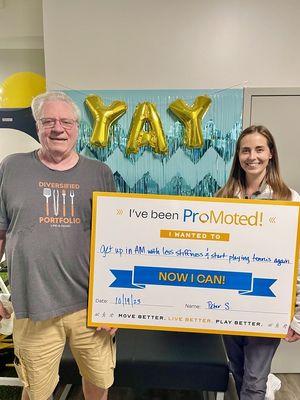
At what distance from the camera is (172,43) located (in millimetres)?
2049

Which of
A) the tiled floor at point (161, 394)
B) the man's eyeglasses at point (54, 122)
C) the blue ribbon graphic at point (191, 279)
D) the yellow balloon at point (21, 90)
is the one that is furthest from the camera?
the yellow balloon at point (21, 90)

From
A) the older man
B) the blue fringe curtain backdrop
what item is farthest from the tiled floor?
the blue fringe curtain backdrop

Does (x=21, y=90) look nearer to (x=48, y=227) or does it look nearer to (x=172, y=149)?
(x=172, y=149)

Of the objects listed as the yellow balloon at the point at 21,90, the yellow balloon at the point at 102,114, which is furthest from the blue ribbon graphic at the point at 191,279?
the yellow balloon at the point at 21,90

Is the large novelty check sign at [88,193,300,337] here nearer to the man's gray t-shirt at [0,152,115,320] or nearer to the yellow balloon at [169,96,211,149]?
the man's gray t-shirt at [0,152,115,320]

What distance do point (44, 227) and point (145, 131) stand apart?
45.8 inches

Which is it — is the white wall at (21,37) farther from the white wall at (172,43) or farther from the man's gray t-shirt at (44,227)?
the man's gray t-shirt at (44,227)

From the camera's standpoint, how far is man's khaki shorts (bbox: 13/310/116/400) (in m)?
1.28

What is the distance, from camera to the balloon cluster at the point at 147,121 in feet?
6.79

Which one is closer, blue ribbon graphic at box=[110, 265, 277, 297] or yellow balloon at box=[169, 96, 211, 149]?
blue ribbon graphic at box=[110, 265, 277, 297]

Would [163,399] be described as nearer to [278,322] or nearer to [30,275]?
[278,322]

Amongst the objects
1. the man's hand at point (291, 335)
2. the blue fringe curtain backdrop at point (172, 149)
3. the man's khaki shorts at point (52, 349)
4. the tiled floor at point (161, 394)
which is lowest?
the tiled floor at point (161, 394)

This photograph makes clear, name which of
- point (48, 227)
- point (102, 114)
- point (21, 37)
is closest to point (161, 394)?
point (48, 227)

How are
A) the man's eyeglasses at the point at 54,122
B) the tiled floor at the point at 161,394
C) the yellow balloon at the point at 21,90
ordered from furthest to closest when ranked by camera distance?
the yellow balloon at the point at 21,90, the tiled floor at the point at 161,394, the man's eyeglasses at the point at 54,122
